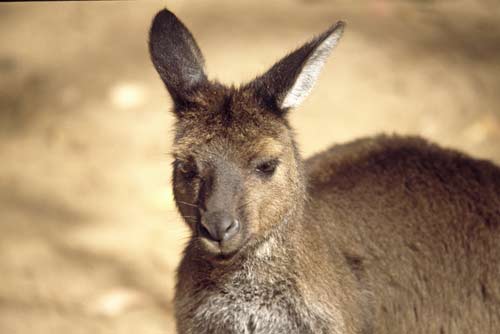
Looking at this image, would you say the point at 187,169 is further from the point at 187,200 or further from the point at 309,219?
the point at 309,219

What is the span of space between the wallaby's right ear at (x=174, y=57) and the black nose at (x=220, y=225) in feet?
2.63

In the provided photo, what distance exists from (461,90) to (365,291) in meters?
4.06

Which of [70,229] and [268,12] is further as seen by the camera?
[268,12]

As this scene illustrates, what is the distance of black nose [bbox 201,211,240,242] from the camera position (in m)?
4.27

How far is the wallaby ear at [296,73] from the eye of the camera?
176 inches

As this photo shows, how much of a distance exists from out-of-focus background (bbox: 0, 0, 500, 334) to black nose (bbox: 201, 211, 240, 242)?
9.57 feet

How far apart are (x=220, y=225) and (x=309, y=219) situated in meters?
0.84

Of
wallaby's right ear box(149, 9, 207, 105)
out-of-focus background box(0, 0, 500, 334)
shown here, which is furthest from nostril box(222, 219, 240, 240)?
out-of-focus background box(0, 0, 500, 334)

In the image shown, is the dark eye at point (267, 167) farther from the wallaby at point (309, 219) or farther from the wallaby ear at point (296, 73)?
the wallaby ear at point (296, 73)

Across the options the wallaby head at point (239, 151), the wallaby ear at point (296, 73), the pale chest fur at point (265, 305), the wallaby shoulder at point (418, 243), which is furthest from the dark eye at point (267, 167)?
the wallaby shoulder at point (418, 243)

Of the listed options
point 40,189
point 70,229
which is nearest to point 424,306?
point 70,229

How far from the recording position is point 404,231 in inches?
212

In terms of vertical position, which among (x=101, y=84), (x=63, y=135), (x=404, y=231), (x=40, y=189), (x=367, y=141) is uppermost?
(x=101, y=84)

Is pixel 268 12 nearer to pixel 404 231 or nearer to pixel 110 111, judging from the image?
pixel 110 111
